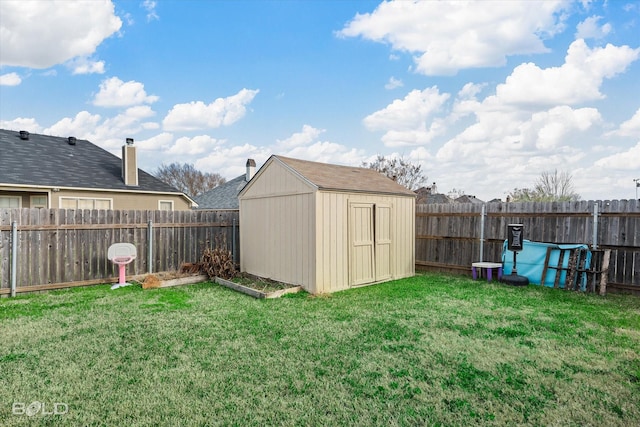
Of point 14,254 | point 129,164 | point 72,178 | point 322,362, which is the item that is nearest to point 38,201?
point 72,178

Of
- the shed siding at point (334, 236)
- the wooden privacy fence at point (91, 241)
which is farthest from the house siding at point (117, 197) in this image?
the shed siding at point (334, 236)

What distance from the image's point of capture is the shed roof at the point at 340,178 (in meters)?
6.41

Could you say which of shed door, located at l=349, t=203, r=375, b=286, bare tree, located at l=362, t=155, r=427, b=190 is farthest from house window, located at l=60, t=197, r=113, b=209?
bare tree, located at l=362, t=155, r=427, b=190

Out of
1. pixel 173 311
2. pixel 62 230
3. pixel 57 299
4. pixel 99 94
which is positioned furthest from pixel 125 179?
pixel 173 311

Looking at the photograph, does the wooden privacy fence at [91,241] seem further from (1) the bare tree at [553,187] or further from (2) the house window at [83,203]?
(1) the bare tree at [553,187]

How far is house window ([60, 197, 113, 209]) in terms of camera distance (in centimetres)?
1185

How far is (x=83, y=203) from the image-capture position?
484 inches

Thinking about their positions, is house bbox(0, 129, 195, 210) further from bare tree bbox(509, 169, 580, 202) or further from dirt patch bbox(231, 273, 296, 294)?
bare tree bbox(509, 169, 580, 202)

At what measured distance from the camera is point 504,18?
6754mm

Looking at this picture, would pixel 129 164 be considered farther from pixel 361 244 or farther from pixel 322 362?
pixel 322 362

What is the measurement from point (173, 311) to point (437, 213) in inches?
255

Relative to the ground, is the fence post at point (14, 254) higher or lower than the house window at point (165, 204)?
lower

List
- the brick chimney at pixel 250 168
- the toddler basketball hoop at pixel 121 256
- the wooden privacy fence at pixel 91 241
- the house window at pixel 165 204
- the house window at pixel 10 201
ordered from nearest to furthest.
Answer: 1. the wooden privacy fence at pixel 91 241
2. the toddler basketball hoop at pixel 121 256
3. the house window at pixel 10 201
4. the house window at pixel 165 204
5. the brick chimney at pixel 250 168

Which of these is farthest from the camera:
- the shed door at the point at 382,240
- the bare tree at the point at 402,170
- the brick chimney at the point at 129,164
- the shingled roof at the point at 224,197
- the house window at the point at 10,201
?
the bare tree at the point at 402,170
